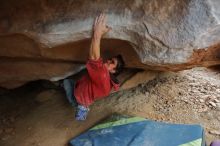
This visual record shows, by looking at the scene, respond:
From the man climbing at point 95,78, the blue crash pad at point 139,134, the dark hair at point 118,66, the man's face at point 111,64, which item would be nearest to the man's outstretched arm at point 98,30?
the man climbing at point 95,78

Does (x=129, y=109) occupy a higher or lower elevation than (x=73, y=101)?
lower

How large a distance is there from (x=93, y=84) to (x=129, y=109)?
0.71 metres

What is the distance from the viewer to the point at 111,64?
2.80 metres

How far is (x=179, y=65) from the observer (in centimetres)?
243

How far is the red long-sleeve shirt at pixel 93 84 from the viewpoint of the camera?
2.60 m

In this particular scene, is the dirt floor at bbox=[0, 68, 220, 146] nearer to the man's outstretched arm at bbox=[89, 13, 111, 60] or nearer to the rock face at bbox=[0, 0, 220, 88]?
the rock face at bbox=[0, 0, 220, 88]

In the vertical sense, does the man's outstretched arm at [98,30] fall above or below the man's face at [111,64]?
above

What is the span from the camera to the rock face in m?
2.22

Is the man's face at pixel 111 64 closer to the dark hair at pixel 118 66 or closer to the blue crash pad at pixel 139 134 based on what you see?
the dark hair at pixel 118 66

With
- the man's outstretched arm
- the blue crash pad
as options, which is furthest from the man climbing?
the blue crash pad

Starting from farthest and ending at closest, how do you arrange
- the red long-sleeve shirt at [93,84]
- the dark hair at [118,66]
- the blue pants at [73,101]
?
1. the blue pants at [73,101]
2. the dark hair at [118,66]
3. the red long-sleeve shirt at [93,84]

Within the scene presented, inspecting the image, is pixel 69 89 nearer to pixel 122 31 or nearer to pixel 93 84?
pixel 93 84

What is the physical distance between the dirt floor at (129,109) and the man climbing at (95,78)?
0.42 m

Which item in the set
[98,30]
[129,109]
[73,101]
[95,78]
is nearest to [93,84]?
[95,78]
